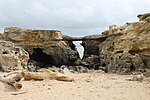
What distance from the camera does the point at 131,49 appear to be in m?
26.1

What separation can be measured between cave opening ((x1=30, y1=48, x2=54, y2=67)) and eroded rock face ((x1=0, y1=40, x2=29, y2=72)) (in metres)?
14.2

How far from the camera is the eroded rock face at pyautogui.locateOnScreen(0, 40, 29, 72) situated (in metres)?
21.6

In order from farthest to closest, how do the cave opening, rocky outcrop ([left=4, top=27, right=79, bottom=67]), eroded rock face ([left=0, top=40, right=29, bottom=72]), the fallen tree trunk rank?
the cave opening
rocky outcrop ([left=4, top=27, right=79, bottom=67])
eroded rock face ([left=0, top=40, right=29, bottom=72])
the fallen tree trunk

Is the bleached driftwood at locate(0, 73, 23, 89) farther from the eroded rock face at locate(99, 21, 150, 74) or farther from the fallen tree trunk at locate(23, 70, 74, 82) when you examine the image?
the eroded rock face at locate(99, 21, 150, 74)

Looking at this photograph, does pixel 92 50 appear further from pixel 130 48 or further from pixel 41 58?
pixel 130 48

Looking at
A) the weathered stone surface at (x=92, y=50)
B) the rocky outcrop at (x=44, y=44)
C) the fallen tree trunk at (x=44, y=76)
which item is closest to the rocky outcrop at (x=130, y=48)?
the weathered stone surface at (x=92, y=50)

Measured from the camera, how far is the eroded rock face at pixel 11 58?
70.8 ft

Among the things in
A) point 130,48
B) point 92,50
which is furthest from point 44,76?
point 92,50

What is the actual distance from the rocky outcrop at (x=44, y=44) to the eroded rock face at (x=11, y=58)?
12.0 meters

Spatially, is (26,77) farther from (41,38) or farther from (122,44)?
(41,38)

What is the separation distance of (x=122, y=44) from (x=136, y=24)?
8.30ft

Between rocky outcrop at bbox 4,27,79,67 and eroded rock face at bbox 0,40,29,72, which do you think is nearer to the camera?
eroded rock face at bbox 0,40,29,72

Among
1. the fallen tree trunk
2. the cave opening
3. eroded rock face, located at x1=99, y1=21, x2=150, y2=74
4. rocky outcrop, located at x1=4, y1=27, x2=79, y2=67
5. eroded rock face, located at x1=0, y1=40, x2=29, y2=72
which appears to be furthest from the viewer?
the cave opening

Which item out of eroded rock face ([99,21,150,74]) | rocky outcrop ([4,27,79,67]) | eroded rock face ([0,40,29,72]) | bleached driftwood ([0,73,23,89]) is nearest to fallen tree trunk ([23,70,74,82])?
bleached driftwood ([0,73,23,89])
